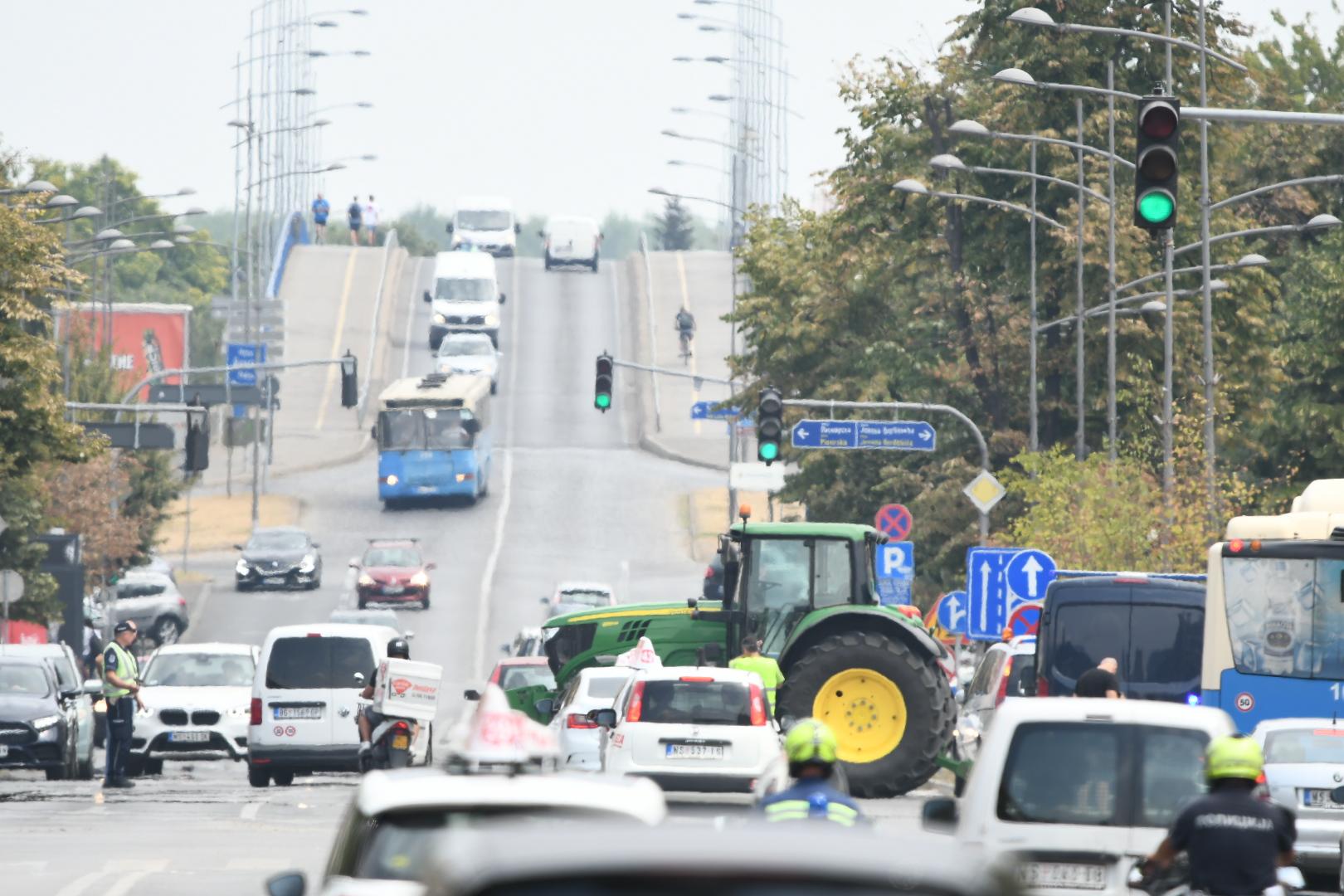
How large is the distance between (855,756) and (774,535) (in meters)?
2.19

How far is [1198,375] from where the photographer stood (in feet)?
166

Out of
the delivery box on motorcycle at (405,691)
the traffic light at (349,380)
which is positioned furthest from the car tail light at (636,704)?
the traffic light at (349,380)

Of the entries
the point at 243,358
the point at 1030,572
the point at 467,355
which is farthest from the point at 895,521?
the point at 467,355

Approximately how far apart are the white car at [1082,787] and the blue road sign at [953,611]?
21681 millimetres

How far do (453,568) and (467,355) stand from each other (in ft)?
84.0

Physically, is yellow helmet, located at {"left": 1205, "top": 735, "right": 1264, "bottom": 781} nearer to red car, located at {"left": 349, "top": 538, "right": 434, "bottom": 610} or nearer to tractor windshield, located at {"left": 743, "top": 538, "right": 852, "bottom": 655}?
tractor windshield, located at {"left": 743, "top": 538, "right": 852, "bottom": 655}

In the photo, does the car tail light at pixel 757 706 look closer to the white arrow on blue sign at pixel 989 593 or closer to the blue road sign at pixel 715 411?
the white arrow on blue sign at pixel 989 593

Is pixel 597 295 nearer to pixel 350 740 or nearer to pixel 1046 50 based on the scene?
pixel 1046 50

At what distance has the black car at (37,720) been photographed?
2862cm

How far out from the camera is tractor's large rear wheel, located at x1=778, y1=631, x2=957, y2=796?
24000mm

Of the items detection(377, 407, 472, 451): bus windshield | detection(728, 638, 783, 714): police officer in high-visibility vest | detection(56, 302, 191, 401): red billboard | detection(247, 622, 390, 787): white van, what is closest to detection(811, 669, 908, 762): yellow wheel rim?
detection(728, 638, 783, 714): police officer in high-visibility vest

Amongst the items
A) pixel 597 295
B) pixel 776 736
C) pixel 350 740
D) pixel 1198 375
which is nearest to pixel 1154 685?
pixel 776 736

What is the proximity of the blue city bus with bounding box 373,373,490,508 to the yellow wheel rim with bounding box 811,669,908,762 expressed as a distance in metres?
48.5

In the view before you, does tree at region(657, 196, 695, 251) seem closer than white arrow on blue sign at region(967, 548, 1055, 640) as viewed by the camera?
No
